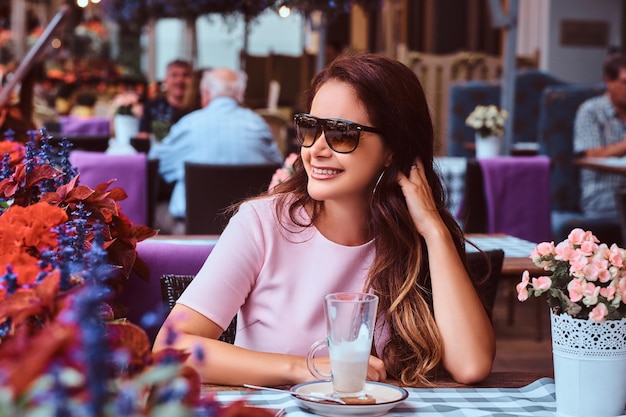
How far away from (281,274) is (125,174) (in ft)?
7.94

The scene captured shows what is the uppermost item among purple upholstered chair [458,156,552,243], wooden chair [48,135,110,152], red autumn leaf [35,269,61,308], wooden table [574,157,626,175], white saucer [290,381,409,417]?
red autumn leaf [35,269,61,308]

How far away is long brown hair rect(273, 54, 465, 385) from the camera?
159 centimetres

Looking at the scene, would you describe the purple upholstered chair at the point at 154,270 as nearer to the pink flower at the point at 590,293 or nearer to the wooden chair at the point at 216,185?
the pink flower at the point at 590,293

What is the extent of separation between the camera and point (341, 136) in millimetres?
1599

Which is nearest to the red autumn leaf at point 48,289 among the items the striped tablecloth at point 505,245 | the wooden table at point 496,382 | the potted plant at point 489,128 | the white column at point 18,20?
the wooden table at point 496,382

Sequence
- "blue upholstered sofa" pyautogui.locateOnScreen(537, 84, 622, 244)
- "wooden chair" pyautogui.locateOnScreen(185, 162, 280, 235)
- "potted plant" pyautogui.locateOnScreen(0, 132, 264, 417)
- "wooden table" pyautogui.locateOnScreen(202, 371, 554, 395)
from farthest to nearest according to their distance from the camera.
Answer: "blue upholstered sofa" pyautogui.locateOnScreen(537, 84, 622, 244) → "wooden chair" pyautogui.locateOnScreen(185, 162, 280, 235) → "wooden table" pyautogui.locateOnScreen(202, 371, 554, 395) → "potted plant" pyautogui.locateOnScreen(0, 132, 264, 417)

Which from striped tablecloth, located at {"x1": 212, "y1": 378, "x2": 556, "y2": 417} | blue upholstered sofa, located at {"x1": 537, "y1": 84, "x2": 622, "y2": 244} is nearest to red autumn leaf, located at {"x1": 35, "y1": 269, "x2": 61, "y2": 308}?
striped tablecloth, located at {"x1": 212, "y1": 378, "x2": 556, "y2": 417}

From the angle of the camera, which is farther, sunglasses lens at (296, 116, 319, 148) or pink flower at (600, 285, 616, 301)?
sunglasses lens at (296, 116, 319, 148)

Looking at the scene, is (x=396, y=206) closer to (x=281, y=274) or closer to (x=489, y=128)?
(x=281, y=274)

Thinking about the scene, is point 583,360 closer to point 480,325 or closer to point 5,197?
point 480,325

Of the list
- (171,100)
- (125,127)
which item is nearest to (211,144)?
(125,127)

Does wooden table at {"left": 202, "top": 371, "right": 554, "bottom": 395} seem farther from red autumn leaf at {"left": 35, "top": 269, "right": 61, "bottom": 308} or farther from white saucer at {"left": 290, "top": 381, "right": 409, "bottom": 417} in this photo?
red autumn leaf at {"left": 35, "top": 269, "right": 61, "bottom": 308}

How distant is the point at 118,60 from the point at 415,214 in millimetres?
12945

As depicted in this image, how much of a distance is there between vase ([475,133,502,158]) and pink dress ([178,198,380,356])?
10.0ft
